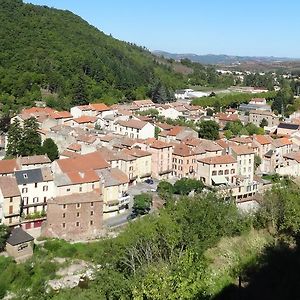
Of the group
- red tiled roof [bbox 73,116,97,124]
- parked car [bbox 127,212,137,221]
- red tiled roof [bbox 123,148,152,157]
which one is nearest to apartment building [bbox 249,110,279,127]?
red tiled roof [bbox 73,116,97,124]

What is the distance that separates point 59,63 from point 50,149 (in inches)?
1130

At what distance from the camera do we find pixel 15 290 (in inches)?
686

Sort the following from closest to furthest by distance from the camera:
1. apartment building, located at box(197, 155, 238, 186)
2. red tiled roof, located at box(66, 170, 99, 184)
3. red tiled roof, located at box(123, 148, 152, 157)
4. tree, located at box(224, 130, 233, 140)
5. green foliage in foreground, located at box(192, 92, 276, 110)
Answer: red tiled roof, located at box(66, 170, 99, 184) < apartment building, located at box(197, 155, 238, 186) < red tiled roof, located at box(123, 148, 152, 157) < tree, located at box(224, 130, 233, 140) < green foliage in foreground, located at box(192, 92, 276, 110)

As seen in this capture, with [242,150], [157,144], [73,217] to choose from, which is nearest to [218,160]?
Answer: [242,150]

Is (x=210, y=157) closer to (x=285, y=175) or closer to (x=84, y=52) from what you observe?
(x=285, y=175)

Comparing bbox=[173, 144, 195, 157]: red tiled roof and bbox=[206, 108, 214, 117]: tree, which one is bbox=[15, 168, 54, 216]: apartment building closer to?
bbox=[173, 144, 195, 157]: red tiled roof

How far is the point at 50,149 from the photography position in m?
28.4

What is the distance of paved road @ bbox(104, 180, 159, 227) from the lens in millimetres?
21931

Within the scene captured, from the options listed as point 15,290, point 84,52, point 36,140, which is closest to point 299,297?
point 15,290

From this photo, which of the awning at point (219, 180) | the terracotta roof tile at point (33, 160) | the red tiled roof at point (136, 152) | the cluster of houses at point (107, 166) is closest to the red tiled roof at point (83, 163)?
the cluster of houses at point (107, 166)

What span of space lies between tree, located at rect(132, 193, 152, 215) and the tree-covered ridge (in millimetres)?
24328

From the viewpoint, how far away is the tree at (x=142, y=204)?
2238cm

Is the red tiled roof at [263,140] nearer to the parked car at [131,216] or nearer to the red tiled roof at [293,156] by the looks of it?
the red tiled roof at [293,156]

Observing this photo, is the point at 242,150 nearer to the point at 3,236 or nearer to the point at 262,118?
the point at 3,236
